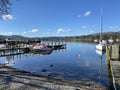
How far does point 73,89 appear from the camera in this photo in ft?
37.3

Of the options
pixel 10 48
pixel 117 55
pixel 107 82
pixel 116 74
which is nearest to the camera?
pixel 116 74

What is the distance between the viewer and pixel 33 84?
11.9 m

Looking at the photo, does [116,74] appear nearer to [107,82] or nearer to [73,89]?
[107,82]

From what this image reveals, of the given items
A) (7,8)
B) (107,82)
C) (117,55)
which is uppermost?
(7,8)

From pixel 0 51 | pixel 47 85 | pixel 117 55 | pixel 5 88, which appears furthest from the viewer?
pixel 0 51

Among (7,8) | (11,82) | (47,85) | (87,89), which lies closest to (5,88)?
(11,82)

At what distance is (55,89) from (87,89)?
2.12 meters

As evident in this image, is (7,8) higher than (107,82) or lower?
higher

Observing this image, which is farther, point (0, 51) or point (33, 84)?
point (0, 51)

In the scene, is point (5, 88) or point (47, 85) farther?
point (47, 85)

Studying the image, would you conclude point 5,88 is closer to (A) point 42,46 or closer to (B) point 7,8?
(B) point 7,8

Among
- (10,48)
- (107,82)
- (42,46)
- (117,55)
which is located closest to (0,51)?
(10,48)

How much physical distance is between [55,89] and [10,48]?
38.8m

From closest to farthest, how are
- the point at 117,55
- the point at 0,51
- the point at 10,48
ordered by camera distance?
1. the point at 117,55
2. the point at 0,51
3. the point at 10,48
